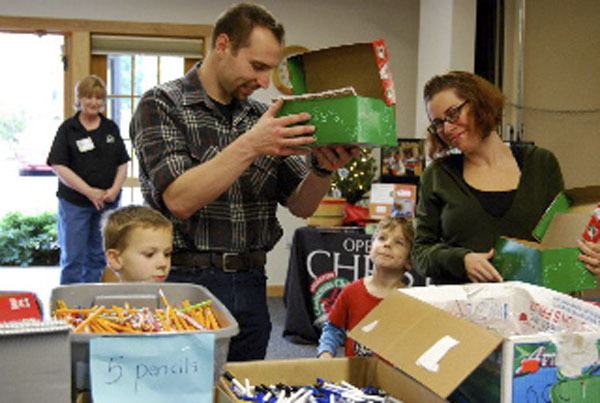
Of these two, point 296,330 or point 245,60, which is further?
point 296,330

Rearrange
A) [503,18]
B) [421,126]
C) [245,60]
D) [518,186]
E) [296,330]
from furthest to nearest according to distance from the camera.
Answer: [421,126] < [503,18] < [296,330] < [518,186] < [245,60]

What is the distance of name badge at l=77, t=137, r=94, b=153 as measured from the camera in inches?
183

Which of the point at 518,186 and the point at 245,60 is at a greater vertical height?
the point at 245,60

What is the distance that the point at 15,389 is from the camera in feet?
2.99

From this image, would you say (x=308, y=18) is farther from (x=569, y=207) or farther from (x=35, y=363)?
(x=35, y=363)

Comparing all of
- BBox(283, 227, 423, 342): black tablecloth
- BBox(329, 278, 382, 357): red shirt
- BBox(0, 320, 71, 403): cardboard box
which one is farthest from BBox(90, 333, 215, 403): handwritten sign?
BBox(283, 227, 423, 342): black tablecloth

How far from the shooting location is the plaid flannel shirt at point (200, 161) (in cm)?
171

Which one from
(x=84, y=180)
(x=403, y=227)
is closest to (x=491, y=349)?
(x=403, y=227)

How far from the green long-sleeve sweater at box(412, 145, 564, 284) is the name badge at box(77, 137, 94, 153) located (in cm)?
319

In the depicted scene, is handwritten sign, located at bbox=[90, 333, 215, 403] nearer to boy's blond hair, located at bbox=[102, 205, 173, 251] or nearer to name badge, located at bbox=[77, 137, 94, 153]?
boy's blond hair, located at bbox=[102, 205, 173, 251]

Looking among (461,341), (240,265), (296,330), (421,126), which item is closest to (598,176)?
(421,126)

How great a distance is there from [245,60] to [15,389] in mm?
1015

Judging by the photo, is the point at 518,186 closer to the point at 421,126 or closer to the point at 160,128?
the point at 160,128

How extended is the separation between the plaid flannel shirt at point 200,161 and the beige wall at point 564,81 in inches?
147
